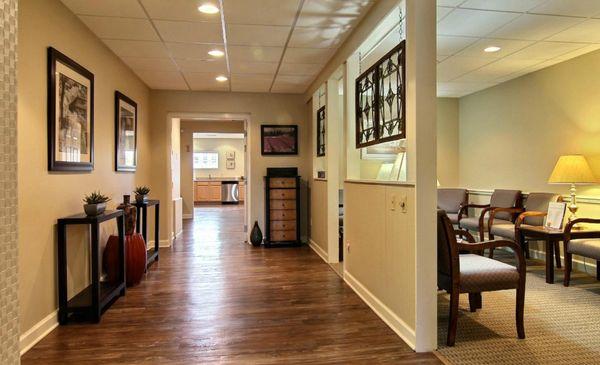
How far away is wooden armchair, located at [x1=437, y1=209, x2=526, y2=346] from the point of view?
238cm

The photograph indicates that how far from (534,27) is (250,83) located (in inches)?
136

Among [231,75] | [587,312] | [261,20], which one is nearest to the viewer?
[587,312]

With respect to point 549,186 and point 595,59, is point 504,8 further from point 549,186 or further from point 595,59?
point 549,186

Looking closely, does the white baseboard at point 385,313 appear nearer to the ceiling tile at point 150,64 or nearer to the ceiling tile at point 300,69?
the ceiling tile at point 300,69

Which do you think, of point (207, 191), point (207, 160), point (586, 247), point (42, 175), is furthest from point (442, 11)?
point (207, 160)

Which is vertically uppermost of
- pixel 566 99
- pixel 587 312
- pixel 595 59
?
pixel 595 59

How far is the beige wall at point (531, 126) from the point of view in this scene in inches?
168

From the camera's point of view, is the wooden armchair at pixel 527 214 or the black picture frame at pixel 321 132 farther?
the black picture frame at pixel 321 132

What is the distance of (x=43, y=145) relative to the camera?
103 inches

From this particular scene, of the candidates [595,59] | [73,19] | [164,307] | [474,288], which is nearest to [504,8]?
[595,59]

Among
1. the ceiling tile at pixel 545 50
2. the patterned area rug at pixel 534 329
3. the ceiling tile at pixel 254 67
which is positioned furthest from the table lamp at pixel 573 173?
the ceiling tile at pixel 254 67

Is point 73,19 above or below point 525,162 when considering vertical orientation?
above

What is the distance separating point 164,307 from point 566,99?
16.2ft

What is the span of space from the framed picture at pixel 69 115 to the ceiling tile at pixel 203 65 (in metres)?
1.17
